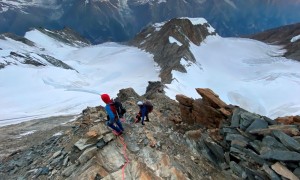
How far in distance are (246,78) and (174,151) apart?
203ft

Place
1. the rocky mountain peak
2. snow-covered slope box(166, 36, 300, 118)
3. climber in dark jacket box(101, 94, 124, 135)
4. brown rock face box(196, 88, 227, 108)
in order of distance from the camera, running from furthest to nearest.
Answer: the rocky mountain peak < snow-covered slope box(166, 36, 300, 118) < brown rock face box(196, 88, 227, 108) < climber in dark jacket box(101, 94, 124, 135)

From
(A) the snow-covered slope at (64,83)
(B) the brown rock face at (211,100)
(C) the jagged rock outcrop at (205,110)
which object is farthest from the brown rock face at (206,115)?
(A) the snow-covered slope at (64,83)

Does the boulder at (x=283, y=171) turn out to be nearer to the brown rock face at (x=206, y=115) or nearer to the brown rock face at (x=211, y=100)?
the brown rock face at (x=206, y=115)

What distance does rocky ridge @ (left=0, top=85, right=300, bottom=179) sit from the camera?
478 inches

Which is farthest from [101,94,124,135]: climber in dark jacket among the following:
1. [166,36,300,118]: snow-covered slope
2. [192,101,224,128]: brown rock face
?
[166,36,300,118]: snow-covered slope

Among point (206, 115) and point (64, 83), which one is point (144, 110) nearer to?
point (206, 115)

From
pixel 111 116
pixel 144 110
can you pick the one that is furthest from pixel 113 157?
pixel 144 110

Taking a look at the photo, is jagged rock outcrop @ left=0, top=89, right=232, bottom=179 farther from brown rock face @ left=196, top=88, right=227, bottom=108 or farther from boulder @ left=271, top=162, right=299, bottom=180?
brown rock face @ left=196, top=88, right=227, bottom=108

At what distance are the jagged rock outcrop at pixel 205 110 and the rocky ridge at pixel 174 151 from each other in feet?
0.14

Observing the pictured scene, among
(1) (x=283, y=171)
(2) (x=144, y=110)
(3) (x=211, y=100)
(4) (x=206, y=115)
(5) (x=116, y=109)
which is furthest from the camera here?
(3) (x=211, y=100)

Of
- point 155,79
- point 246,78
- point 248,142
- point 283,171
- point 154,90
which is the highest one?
point 155,79

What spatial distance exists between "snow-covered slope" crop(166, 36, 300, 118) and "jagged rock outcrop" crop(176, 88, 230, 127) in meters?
20.8

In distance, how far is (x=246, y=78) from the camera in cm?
7312

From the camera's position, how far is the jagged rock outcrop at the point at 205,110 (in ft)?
52.0
